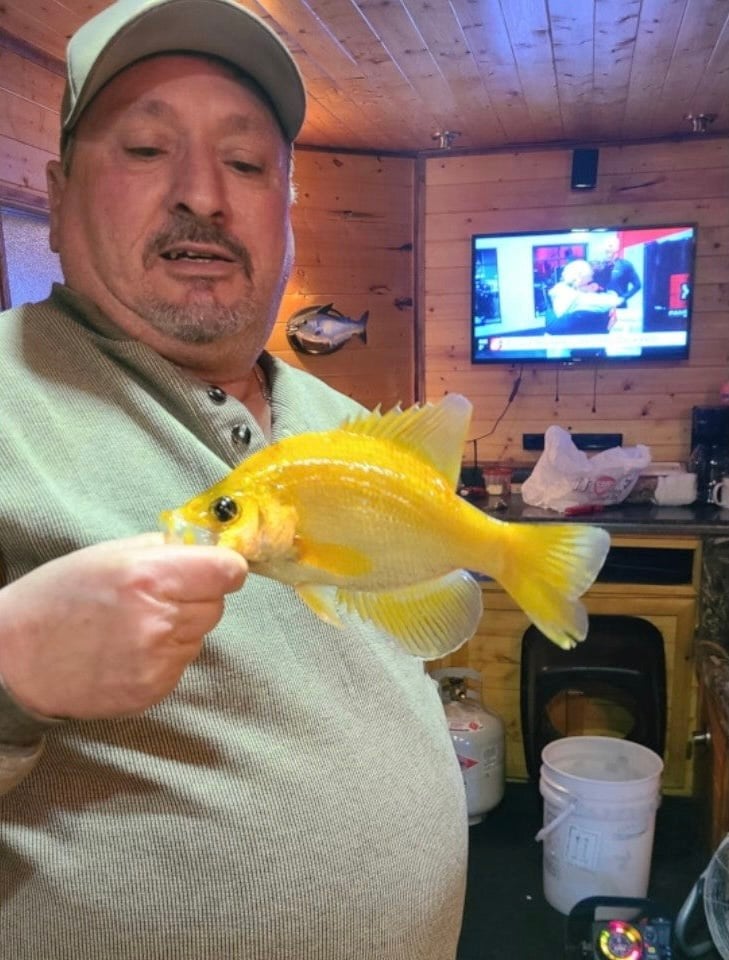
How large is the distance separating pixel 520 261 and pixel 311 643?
116 inches

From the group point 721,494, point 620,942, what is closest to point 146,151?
point 620,942

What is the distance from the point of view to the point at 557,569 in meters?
0.58

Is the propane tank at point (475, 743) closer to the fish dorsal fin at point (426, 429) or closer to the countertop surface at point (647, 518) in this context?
the countertop surface at point (647, 518)

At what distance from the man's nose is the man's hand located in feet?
1.57

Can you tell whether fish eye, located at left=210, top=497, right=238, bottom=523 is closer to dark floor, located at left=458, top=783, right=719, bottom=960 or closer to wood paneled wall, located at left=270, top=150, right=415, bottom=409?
dark floor, located at left=458, top=783, right=719, bottom=960

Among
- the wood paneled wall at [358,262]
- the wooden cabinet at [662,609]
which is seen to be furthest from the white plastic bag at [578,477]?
the wood paneled wall at [358,262]

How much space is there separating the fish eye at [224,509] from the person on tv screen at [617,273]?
3.16m

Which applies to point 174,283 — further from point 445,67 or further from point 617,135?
point 617,135

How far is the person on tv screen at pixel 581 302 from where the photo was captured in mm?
3381

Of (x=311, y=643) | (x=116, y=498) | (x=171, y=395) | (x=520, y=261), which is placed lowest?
(x=311, y=643)

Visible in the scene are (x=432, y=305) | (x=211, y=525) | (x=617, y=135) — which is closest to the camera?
(x=211, y=525)

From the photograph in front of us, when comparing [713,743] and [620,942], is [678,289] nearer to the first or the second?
[713,743]

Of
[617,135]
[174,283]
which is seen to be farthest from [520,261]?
→ [174,283]

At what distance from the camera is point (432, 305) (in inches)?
148
